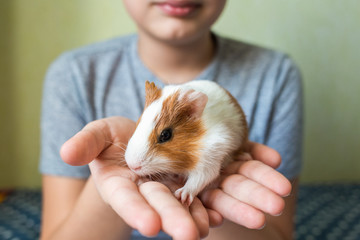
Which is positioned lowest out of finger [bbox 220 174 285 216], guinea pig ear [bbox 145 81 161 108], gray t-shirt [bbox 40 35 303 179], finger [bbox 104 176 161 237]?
gray t-shirt [bbox 40 35 303 179]

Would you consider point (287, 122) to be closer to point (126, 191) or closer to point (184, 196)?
point (184, 196)

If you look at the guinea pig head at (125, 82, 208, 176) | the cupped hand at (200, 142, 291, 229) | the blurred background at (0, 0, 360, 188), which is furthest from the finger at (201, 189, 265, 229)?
the blurred background at (0, 0, 360, 188)

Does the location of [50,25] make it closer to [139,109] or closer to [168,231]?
[139,109]

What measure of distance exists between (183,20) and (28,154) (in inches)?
53.3

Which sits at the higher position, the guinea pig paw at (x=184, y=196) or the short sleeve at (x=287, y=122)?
the guinea pig paw at (x=184, y=196)

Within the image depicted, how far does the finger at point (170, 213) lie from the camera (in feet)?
1.65

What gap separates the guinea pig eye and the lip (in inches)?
19.6

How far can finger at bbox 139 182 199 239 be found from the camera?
50 cm

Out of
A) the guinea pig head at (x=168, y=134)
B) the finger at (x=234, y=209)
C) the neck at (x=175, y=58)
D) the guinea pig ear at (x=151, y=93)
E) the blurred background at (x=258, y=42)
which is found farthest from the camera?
the blurred background at (x=258, y=42)

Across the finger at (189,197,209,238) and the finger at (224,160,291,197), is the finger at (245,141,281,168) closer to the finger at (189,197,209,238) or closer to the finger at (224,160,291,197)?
the finger at (224,160,291,197)

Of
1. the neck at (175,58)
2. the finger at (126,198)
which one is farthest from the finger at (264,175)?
the neck at (175,58)

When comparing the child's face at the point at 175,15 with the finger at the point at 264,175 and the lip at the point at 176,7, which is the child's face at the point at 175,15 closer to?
the lip at the point at 176,7

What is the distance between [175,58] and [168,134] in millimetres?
659

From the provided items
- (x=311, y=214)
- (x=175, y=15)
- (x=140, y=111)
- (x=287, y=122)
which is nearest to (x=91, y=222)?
(x=140, y=111)
